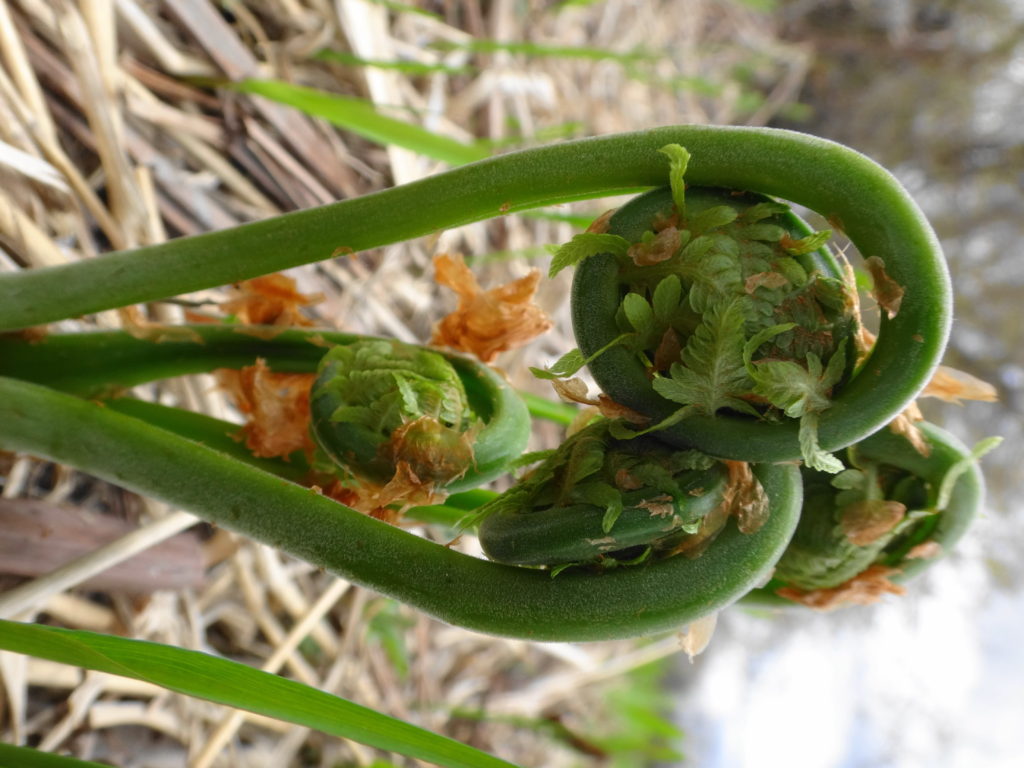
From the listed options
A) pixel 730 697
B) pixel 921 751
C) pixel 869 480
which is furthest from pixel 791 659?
pixel 869 480

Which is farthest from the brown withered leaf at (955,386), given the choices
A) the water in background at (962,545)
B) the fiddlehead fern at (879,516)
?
the water in background at (962,545)

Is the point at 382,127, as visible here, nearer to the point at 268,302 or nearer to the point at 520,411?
the point at 268,302

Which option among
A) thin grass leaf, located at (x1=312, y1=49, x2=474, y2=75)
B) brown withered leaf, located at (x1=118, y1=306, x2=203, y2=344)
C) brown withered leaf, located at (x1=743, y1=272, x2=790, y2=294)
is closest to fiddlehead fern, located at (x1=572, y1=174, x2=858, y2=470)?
brown withered leaf, located at (x1=743, y1=272, x2=790, y2=294)

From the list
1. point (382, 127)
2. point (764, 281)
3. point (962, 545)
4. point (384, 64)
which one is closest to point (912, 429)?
point (764, 281)

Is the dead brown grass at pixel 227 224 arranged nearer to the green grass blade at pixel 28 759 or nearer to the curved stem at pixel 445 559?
the curved stem at pixel 445 559

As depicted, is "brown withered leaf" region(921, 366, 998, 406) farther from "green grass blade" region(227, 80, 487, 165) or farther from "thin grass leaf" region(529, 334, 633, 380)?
"green grass blade" region(227, 80, 487, 165)
